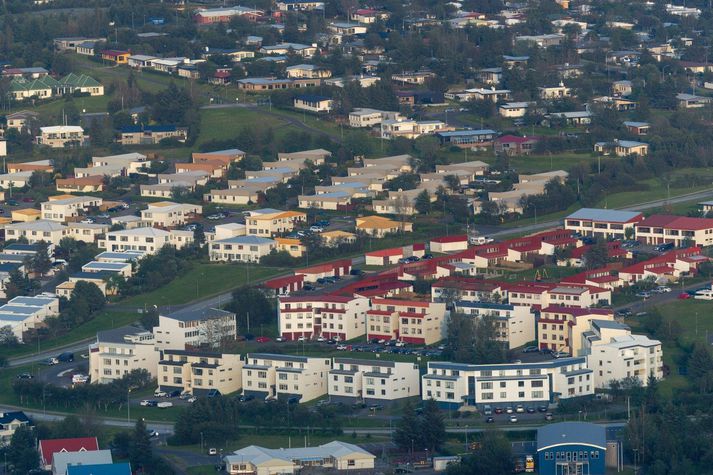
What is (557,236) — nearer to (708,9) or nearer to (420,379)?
(420,379)

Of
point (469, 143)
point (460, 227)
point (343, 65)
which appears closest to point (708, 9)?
point (343, 65)

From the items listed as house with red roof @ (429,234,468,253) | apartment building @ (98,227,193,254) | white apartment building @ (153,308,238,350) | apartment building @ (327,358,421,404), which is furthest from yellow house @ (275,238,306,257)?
apartment building @ (327,358,421,404)

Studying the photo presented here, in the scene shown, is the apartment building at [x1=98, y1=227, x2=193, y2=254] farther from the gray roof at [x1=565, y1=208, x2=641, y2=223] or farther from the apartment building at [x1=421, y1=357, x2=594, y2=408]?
the apartment building at [x1=421, y1=357, x2=594, y2=408]

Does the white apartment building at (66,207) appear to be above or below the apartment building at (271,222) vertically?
below

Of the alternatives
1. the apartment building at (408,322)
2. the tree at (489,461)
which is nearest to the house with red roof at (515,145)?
the apartment building at (408,322)

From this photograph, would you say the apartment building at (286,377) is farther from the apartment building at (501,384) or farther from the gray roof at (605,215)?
the gray roof at (605,215)

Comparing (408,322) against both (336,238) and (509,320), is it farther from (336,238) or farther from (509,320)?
(336,238)

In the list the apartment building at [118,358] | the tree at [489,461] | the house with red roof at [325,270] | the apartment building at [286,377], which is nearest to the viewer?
the tree at [489,461]

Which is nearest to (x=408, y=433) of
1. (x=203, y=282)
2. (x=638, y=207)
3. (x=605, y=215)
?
(x=203, y=282)
